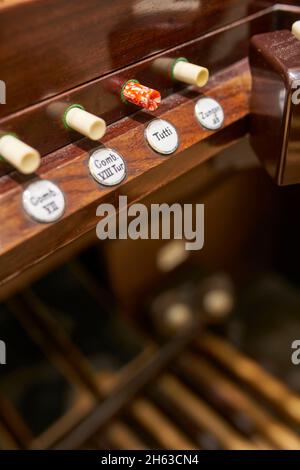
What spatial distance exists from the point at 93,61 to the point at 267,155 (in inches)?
14.7

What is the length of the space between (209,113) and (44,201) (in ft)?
1.17

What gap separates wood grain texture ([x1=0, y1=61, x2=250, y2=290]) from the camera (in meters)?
0.66

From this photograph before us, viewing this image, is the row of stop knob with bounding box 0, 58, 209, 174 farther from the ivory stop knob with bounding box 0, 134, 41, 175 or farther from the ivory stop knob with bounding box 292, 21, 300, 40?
the ivory stop knob with bounding box 292, 21, 300, 40

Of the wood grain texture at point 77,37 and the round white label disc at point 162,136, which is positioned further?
the round white label disc at point 162,136

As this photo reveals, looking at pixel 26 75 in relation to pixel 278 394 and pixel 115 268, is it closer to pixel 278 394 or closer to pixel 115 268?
pixel 115 268

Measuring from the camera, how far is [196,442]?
133cm

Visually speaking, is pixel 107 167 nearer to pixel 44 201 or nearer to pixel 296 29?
pixel 44 201

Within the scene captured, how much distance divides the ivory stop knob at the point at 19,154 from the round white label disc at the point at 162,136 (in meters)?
0.22

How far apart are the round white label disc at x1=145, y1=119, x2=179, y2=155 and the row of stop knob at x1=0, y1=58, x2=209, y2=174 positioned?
46 millimetres

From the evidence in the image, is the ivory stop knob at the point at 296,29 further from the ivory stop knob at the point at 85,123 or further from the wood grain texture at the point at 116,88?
the ivory stop knob at the point at 85,123

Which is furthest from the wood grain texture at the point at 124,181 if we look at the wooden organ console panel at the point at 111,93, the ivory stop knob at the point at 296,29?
the ivory stop knob at the point at 296,29

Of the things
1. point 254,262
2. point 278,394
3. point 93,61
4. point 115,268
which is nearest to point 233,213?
point 254,262

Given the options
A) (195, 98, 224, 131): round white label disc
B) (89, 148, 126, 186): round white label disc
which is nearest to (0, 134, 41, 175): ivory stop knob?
(89, 148, 126, 186): round white label disc

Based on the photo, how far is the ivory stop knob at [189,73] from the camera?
0.79 metres
